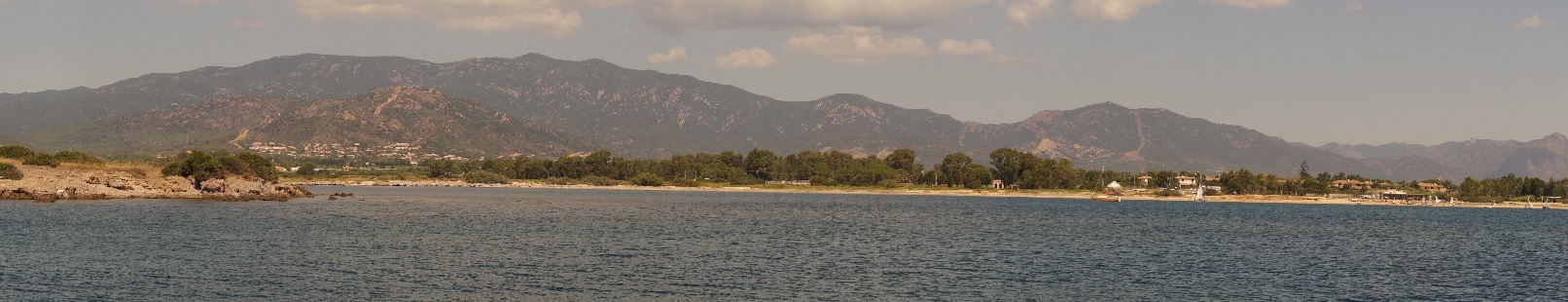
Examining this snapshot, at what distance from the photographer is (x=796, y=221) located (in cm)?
10675

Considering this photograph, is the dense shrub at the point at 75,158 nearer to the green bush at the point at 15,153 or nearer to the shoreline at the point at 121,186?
the shoreline at the point at 121,186

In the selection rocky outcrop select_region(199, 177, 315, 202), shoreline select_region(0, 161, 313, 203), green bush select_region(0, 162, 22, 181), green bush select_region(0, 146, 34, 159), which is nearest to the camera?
shoreline select_region(0, 161, 313, 203)

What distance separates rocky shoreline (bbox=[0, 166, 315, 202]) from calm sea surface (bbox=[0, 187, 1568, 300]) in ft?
43.0

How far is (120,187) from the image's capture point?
128m

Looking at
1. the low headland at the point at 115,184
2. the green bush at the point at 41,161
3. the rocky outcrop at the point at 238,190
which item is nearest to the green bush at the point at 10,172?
the low headland at the point at 115,184

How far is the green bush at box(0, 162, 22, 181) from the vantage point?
121438 millimetres

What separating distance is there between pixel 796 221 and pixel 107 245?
57681mm

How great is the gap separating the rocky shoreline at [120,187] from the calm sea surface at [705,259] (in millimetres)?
13114

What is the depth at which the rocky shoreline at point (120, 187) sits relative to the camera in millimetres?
116688

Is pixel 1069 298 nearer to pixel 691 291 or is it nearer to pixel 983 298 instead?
pixel 983 298

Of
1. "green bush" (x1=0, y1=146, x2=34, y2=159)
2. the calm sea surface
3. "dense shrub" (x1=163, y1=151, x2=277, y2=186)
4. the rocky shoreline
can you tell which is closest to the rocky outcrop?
the rocky shoreline

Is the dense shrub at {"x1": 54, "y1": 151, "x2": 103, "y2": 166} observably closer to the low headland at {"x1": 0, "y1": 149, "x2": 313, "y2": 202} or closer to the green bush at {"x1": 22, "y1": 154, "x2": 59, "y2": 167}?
the low headland at {"x1": 0, "y1": 149, "x2": 313, "y2": 202}

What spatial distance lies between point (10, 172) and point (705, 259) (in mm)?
96919

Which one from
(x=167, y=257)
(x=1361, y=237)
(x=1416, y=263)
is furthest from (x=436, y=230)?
(x=1361, y=237)
